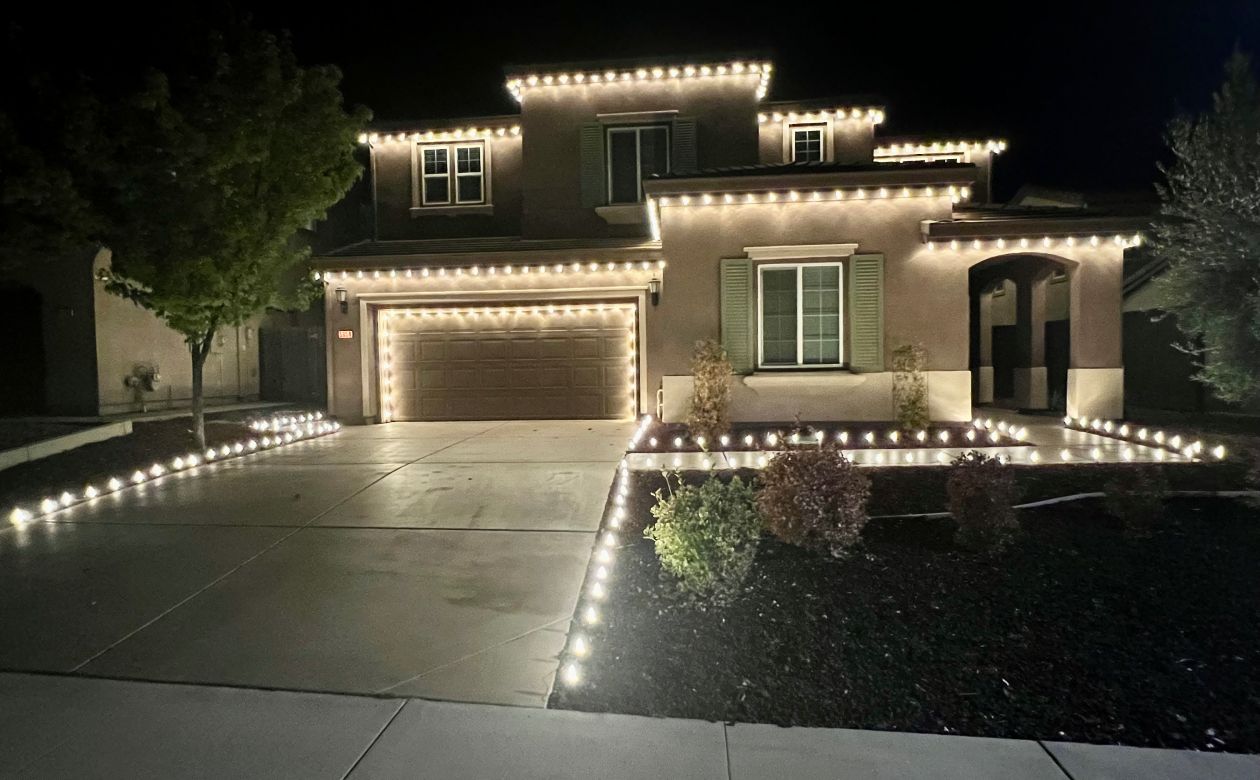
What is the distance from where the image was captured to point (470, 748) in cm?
338

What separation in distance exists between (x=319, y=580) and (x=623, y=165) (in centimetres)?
1098

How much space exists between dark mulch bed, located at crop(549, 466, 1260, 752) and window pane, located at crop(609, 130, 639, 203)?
33.9 ft

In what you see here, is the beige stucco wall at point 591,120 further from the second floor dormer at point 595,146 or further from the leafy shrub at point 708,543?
the leafy shrub at point 708,543

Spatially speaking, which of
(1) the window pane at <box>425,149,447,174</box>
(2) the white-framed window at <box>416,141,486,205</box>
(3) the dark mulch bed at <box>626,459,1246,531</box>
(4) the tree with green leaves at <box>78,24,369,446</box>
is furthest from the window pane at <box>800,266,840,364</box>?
(1) the window pane at <box>425,149,447,174</box>

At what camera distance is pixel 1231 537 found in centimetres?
547

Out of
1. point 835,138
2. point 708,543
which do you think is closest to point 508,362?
point 835,138

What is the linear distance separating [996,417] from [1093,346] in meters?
1.86

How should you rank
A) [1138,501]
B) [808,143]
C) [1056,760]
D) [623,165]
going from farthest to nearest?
[808,143] → [623,165] → [1138,501] → [1056,760]

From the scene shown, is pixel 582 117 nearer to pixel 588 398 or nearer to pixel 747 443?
pixel 588 398

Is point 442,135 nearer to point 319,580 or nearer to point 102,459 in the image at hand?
point 102,459

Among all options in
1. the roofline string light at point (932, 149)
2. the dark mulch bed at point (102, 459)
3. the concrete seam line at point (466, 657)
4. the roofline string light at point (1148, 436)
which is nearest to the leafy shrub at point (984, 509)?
the concrete seam line at point (466, 657)

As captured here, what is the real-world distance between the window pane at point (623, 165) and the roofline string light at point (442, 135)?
2.20 metres

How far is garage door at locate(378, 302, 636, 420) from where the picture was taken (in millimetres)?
14016

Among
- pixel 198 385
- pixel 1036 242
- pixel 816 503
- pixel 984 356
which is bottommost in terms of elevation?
pixel 816 503
